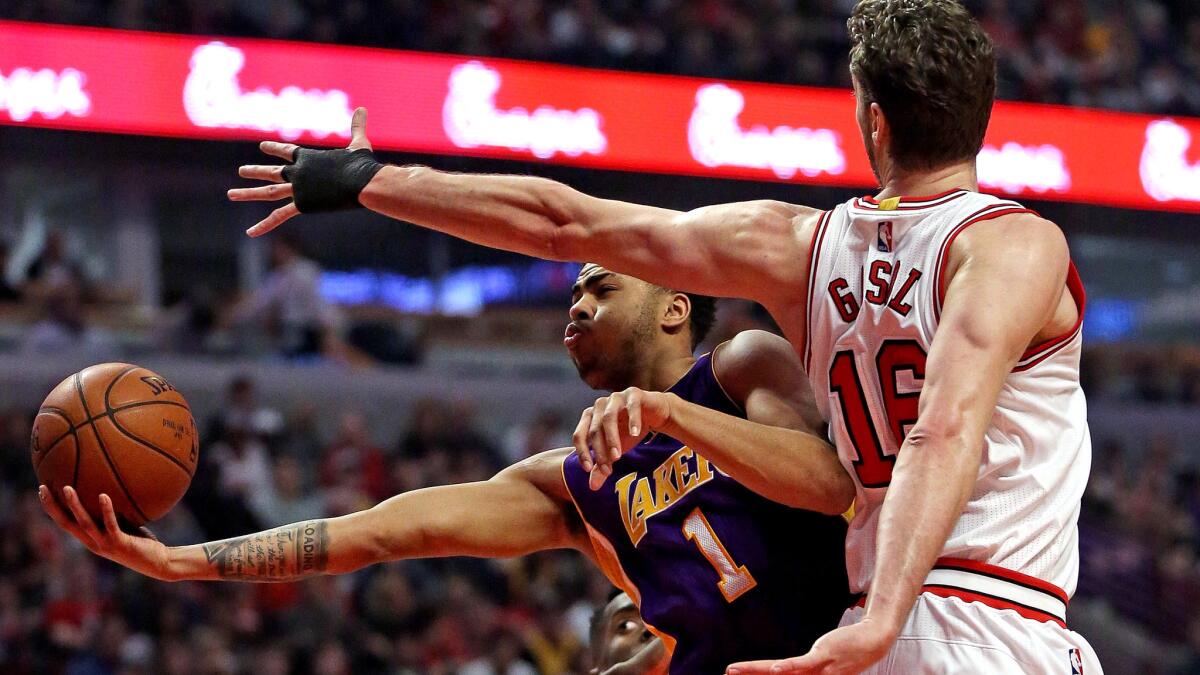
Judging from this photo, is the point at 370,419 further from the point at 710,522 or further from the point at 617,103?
the point at 710,522

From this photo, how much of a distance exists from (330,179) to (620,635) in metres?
2.21

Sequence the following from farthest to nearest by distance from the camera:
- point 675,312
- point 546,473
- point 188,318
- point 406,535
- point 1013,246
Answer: point 188,318, point 675,312, point 546,473, point 406,535, point 1013,246

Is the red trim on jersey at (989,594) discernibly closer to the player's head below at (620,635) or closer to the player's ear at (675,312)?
the player's ear at (675,312)

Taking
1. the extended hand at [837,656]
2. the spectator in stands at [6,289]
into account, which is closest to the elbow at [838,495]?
the extended hand at [837,656]

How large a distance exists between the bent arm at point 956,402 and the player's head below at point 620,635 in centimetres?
222

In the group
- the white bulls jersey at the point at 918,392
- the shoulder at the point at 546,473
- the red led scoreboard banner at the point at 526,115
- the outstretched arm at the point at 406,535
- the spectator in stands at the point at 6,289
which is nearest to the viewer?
the white bulls jersey at the point at 918,392

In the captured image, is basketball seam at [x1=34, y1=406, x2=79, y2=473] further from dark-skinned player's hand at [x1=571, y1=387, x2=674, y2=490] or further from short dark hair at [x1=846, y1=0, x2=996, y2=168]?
short dark hair at [x1=846, y1=0, x2=996, y2=168]

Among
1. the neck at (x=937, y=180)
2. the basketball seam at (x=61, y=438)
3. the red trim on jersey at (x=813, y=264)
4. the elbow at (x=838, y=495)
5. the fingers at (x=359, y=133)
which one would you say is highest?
the fingers at (x=359, y=133)

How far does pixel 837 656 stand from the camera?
2326mm

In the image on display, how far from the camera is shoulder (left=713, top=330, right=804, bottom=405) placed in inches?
134

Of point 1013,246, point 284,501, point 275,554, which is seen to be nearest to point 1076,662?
point 1013,246

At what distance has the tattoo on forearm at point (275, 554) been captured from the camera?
12.3ft

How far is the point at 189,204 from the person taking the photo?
14227 millimetres

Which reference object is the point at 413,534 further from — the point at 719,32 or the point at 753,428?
the point at 719,32
